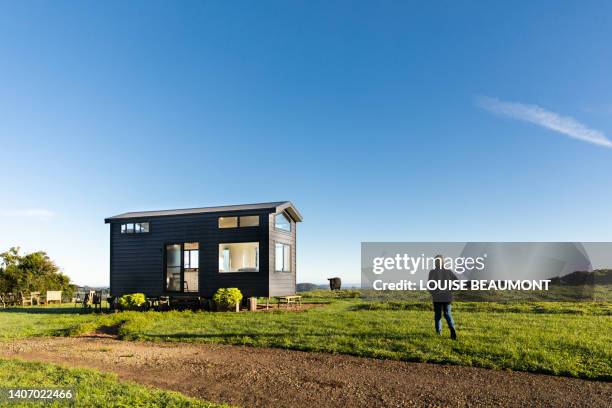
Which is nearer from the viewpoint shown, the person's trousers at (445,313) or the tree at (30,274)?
the person's trousers at (445,313)

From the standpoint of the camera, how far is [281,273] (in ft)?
67.4

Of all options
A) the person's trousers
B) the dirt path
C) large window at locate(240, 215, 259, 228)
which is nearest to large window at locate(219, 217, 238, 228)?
large window at locate(240, 215, 259, 228)

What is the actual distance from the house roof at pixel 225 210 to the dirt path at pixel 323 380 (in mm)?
10417

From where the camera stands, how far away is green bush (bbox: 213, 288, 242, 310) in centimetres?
1850

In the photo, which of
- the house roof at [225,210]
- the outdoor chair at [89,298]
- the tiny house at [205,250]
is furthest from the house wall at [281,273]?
the outdoor chair at [89,298]

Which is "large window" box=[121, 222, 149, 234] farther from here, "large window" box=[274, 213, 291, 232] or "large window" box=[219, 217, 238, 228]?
"large window" box=[274, 213, 291, 232]

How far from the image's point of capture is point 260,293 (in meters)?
19.4

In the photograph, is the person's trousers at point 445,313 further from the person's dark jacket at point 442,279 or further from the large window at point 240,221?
the large window at point 240,221

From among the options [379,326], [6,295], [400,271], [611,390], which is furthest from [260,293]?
[6,295]

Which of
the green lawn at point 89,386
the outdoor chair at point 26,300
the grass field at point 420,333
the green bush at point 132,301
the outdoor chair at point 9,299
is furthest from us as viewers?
the outdoor chair at point 9,299

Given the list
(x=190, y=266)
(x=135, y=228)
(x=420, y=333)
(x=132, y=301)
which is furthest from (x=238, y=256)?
(x=420, y=333)

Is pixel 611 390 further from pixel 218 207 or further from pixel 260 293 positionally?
pixel 218 207

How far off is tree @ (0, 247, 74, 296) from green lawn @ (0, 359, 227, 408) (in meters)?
24.1

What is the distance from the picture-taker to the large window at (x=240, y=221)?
65.2 ft
